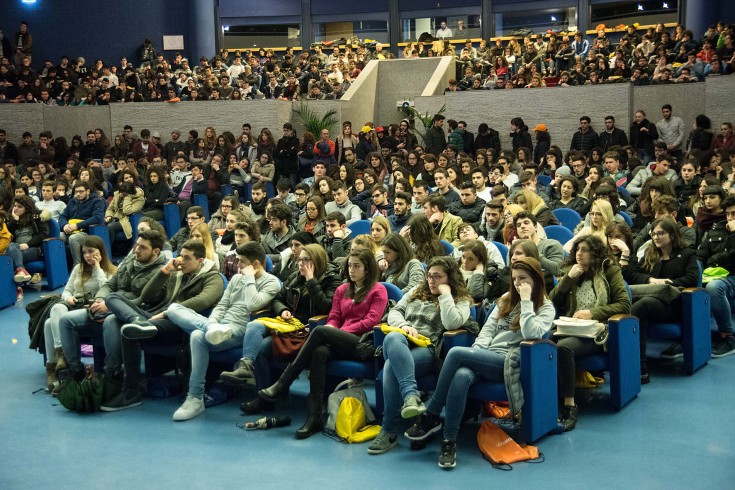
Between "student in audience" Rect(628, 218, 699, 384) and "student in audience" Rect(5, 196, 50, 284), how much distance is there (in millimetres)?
6461

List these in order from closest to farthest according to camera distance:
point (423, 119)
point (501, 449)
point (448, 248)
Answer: point (501, 449) → point (448, 248) → point (423, 119)

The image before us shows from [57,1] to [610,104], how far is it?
13202 mm

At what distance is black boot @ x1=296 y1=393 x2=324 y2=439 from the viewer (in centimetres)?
547

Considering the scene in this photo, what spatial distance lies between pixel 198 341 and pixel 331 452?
4.23ft

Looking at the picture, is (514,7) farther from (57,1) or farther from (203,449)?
(203,449)

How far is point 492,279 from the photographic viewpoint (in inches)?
246

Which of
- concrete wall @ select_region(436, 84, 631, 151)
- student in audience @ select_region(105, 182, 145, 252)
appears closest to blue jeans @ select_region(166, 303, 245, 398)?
student in audience @ select_region(105, 182, 145, 252)

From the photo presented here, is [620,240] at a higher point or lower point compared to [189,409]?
higher

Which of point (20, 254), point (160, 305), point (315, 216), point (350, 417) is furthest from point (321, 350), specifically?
point (20, 254)

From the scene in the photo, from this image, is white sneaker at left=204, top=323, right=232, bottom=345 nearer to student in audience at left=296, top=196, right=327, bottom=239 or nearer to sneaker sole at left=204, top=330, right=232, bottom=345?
sneaker sole at left=204, top=330, right=232, bottom=345

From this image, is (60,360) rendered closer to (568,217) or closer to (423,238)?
(423,238)

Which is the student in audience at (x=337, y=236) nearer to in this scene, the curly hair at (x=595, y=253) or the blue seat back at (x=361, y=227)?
the blue seat back at (x=361, y=227)

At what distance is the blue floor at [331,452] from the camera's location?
475 cm

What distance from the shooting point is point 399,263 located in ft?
21.1
